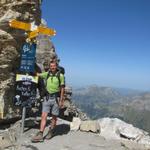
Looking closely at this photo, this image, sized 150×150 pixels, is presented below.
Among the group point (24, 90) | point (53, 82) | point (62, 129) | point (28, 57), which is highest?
point (28, 57)

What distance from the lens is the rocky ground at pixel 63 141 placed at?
14383mm

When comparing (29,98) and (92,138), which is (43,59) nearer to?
(92,138)

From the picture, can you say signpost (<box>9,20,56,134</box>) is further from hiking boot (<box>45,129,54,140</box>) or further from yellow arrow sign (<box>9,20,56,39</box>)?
hiking boot (<box>45,129,54,140</box>)

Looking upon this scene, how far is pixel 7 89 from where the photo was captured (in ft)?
55.1

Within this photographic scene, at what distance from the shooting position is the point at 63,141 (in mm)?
15734

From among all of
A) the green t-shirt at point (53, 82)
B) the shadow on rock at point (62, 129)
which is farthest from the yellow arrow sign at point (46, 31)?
the shadow on rock at point (62, 129)

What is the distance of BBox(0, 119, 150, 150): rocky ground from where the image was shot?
47.2 ft

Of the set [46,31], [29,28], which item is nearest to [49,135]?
[46,31]

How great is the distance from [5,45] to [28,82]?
13.1 ft

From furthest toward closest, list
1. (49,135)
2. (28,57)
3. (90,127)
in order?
(90,127) < (49,135) < (28,57)

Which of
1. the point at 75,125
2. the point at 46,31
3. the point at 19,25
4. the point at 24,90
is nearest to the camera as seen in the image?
the point at 19,25

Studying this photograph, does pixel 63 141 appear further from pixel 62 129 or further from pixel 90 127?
pixel 90 127

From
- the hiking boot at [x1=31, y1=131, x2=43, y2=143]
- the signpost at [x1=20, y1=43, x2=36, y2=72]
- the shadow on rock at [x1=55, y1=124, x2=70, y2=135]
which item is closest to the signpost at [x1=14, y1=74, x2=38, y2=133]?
the signpost at [x1=20, y1=43, x2=36, y2=72]

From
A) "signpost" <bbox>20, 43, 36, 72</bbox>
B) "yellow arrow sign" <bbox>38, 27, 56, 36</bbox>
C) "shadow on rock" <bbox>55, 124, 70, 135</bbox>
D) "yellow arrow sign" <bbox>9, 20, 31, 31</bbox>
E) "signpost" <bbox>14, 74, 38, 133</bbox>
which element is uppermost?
"yellow arrow sign" <bbox>9, 20, 31, 31</bbox>
